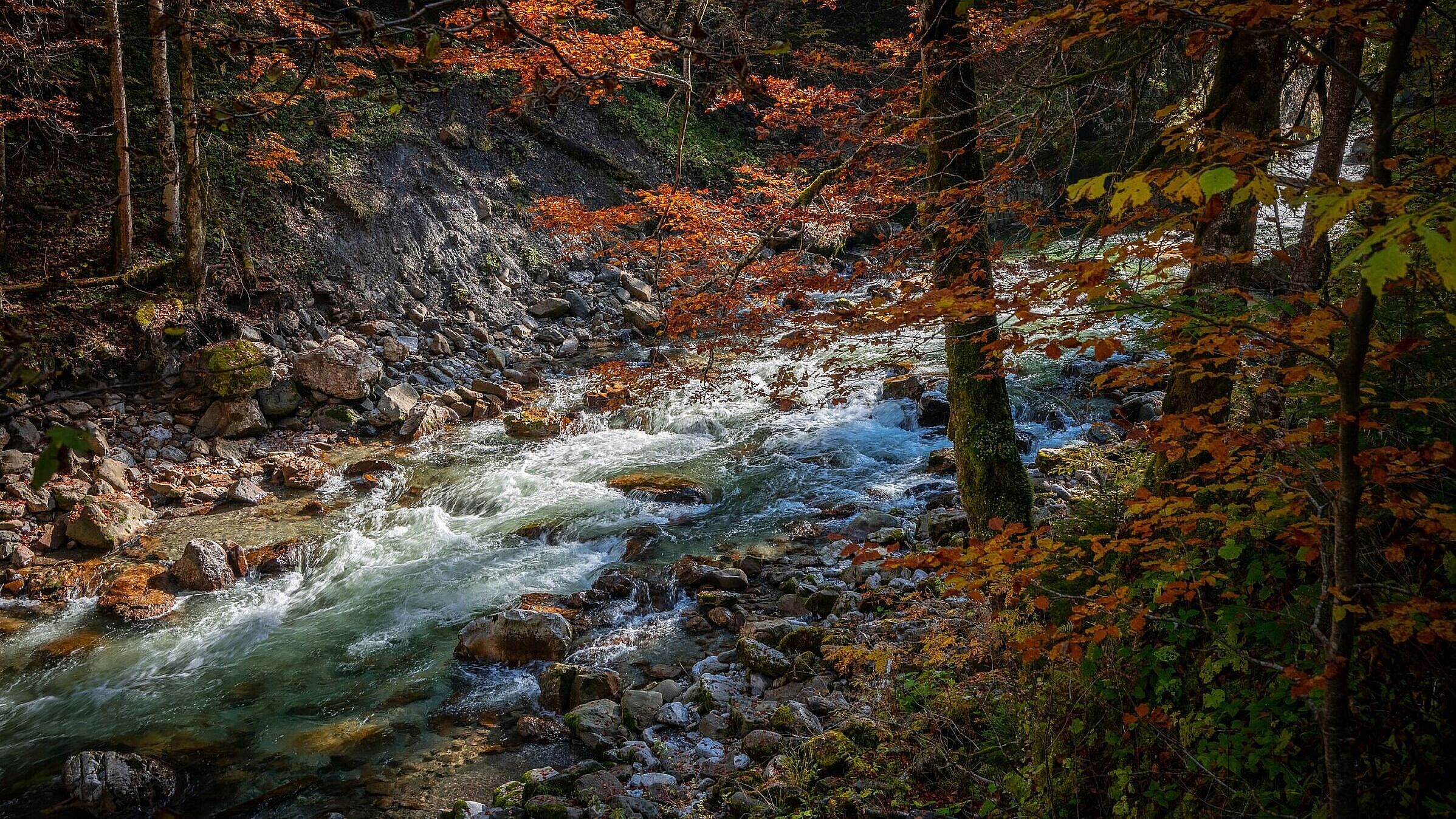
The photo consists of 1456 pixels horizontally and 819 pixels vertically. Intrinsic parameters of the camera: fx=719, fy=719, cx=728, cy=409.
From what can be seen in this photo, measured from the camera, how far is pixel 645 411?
11734 millimetres

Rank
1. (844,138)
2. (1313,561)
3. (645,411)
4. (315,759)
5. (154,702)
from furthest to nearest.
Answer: (645,411) → (154,702) → (315,759) → (844,138) → (1313,561)

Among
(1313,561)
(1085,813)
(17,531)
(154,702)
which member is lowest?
(154,702)

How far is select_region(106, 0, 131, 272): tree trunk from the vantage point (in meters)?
8.37

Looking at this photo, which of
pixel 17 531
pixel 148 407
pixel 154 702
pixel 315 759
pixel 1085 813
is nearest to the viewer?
pixel 1085 813

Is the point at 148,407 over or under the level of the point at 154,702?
over

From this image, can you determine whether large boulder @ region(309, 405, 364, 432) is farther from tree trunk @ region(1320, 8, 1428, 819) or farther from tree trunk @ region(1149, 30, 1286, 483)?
tree trunk @ region(1320, 8, 1428, 819)

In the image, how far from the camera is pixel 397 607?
6957mm

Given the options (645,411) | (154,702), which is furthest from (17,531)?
(645,411)

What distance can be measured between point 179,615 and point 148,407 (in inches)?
169

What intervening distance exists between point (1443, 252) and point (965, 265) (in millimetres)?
3471

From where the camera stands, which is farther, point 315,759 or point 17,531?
point 17,531

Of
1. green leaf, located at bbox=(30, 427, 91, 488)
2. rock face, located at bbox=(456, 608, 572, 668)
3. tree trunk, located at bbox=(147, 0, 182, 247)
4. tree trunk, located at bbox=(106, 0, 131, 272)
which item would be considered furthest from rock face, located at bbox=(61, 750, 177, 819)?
Result: tree trunk, located at bbox=(147, 0, 182, 247)

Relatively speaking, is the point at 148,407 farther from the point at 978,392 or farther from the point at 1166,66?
the point at 1166,66

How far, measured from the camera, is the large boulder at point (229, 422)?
971 centimetres
